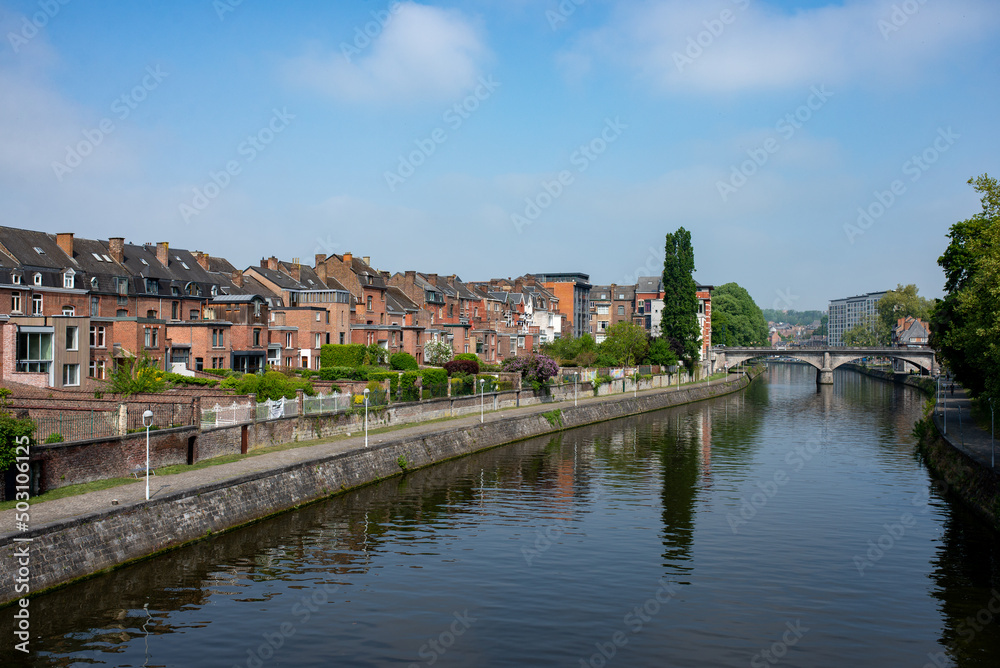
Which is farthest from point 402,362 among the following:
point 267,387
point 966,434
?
point 966,434

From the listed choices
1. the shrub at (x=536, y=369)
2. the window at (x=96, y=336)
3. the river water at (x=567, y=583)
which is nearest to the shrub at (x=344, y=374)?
the shrub at (x=536, y=369)

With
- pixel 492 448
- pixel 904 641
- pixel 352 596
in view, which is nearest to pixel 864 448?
pixel 492 448

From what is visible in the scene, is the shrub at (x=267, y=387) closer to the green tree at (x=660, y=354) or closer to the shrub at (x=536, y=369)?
the shrub at (x=536, y=369)

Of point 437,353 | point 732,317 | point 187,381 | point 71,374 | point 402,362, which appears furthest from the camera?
point 732,317

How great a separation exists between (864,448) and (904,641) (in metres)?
37.5

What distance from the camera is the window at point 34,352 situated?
46.6 metres

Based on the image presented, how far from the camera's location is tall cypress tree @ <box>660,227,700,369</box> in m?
104

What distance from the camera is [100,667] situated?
58.3 feet

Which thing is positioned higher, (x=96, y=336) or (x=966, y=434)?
(x=96, y=336)

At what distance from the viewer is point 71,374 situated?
50.2 meters

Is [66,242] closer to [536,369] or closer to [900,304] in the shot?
[536,369]

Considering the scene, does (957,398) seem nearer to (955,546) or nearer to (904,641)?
(955,546)

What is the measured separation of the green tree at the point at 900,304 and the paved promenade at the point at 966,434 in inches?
4732

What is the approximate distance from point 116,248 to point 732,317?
417ft
